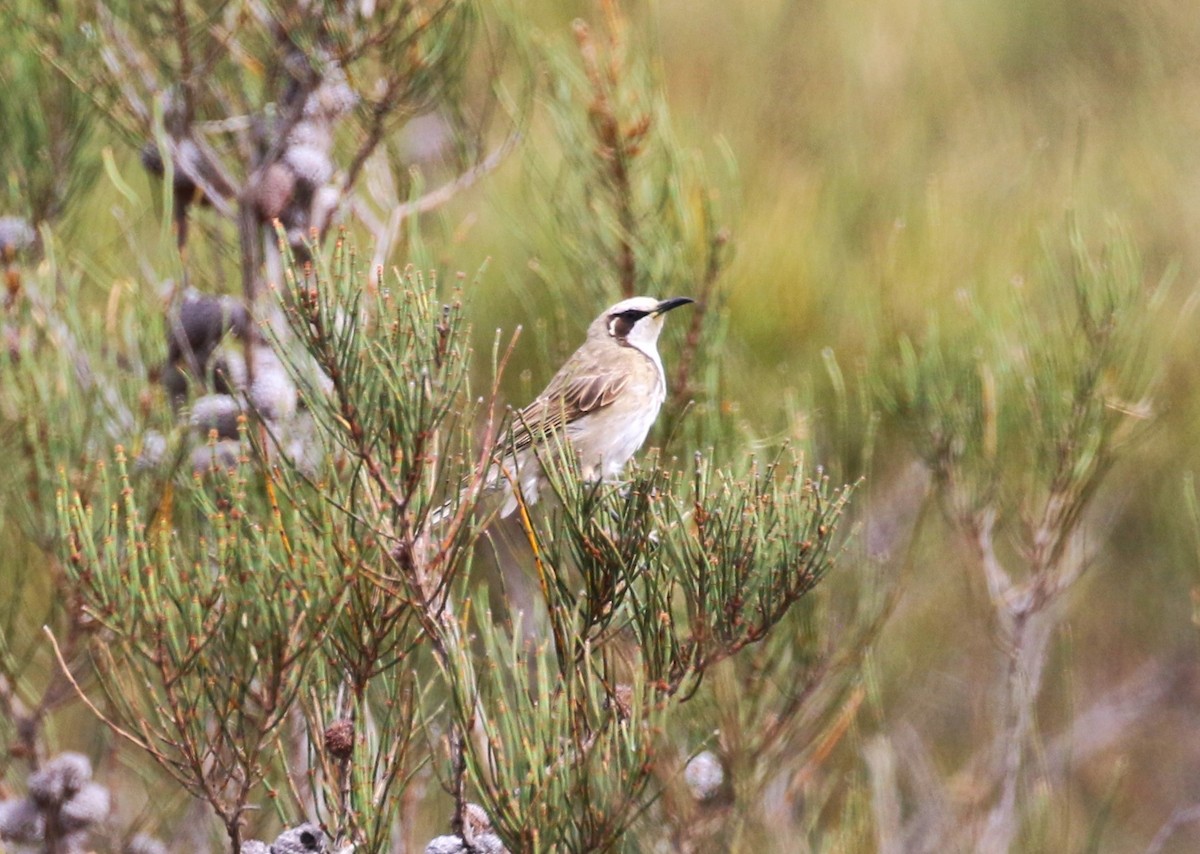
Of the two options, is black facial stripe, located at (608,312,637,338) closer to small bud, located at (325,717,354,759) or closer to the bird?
the bird

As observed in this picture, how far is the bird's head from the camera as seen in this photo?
2861 millimetres

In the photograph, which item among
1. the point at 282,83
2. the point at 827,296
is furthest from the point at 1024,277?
the point at 282,83

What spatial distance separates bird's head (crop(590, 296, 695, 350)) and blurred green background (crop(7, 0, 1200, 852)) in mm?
90

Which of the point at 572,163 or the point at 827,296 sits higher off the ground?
the point at 572,163

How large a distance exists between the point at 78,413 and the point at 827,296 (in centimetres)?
182

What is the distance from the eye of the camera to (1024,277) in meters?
3.51

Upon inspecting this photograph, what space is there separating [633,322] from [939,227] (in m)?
0.88

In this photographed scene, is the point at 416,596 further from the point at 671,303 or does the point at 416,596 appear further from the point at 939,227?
the point at 939,227

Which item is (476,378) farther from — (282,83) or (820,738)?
(820,738)

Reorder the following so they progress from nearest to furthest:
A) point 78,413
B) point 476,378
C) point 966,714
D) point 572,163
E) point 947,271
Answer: point 78,413
point 572,163
point 947,271
point 476,378
point 966,714

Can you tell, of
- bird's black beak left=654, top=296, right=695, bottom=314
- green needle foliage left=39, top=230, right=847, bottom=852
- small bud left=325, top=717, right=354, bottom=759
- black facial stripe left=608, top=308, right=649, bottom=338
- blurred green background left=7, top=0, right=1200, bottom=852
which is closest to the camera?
green needle foliage left=39, top=230, right=847, bottom=852

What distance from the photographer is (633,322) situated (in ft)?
9.77

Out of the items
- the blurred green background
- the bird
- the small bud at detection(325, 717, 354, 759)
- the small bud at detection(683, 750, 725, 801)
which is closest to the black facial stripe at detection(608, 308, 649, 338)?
the bird

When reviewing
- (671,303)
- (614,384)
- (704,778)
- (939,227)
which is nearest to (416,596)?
(704,778)
